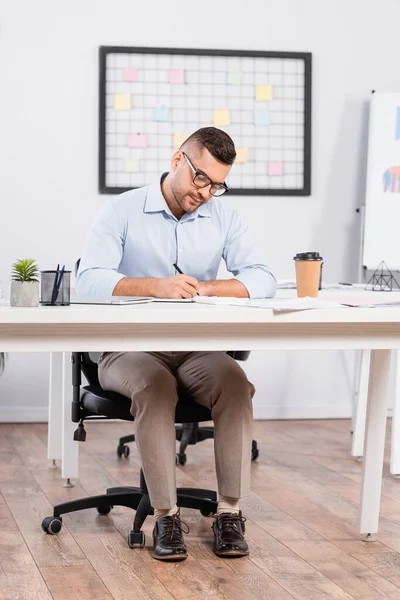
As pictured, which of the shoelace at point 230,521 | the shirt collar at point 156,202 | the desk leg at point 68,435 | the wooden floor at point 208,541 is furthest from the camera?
the desk leg at point 68,435

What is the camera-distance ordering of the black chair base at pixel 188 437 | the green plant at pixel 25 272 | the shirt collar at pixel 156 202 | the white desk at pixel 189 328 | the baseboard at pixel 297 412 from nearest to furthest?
the white desk at pixel 189 328 < the green plant at pixel 25 272 < the shirt collar at pixel 156 202 < the black chair base at pixel 188 437 < the baseboard at pixel 297 412

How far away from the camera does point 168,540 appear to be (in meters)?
2.40

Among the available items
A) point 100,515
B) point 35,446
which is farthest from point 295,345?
point 35,446

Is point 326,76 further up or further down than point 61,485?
further up

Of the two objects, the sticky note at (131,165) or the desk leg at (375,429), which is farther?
the sticky note at (131,165)

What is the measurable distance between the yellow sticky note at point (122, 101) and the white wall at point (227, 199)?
4.5 inches

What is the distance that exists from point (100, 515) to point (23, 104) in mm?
2388

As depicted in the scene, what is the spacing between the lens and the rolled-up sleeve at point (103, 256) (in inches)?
103

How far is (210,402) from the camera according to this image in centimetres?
248

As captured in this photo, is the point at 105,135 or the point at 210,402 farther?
the point at 105,135

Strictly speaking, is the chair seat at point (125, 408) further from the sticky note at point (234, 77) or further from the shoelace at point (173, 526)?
the sticky note at point (234, 77)

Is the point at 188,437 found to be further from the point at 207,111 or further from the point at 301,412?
the point at 207,111

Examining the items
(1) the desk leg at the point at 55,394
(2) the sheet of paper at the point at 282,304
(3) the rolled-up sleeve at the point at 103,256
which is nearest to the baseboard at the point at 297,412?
(1) the desk leg at the point at 55,394

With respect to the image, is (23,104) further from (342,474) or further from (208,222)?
(342,474)
